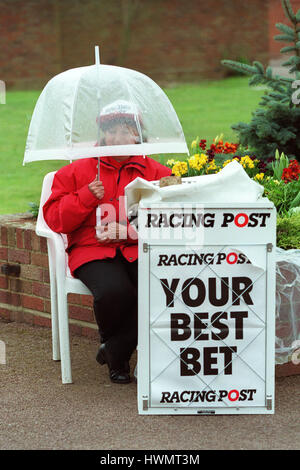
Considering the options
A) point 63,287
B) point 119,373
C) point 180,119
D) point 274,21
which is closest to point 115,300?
point 63,287

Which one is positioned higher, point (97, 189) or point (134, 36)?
point (134, 36)

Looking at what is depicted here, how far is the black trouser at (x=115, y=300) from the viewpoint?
3617mm

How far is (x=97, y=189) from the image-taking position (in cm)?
359

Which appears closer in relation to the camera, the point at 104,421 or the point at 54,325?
the point at 104,421

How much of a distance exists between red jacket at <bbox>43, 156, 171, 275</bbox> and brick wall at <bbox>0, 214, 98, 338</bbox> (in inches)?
36.9

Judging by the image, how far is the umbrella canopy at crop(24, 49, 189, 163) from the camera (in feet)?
11.7

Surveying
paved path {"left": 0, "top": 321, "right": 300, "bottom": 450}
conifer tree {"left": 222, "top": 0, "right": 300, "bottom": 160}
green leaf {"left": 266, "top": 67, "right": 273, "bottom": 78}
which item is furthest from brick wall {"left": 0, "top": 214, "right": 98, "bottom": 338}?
green leaf {"left": 266, "top": 67, "right": 273, "bottom": 78}

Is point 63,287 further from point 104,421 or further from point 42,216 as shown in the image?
point 104,421

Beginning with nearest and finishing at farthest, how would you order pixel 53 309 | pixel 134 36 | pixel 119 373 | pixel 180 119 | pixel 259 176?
pixel 119 373 < pixel 53 309 < pixel 259 176 < pixel 180 119 < pixel 134 36

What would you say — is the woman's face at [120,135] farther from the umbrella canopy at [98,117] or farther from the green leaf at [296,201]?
the green leaf at [296,201]

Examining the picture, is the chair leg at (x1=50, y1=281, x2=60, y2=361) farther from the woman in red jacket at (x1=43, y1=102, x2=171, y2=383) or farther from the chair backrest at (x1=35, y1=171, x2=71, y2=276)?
the woman in red jacket at (x1=43, y1=102, x2=171, y2=383)

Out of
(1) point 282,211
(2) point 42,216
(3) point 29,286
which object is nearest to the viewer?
(2) point 42,216

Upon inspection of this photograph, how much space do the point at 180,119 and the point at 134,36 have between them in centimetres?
639
